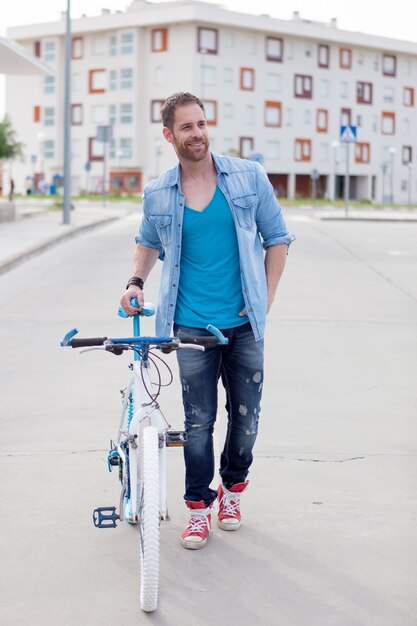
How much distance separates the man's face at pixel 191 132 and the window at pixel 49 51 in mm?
87691

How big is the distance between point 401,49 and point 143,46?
2287 cm

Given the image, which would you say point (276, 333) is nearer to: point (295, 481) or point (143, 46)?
point (295, 481)

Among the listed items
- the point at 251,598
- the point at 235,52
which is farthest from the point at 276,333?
the point at 235,52

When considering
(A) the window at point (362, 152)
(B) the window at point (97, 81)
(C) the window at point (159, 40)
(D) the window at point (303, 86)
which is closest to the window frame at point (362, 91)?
(A) the window at point (362, 152)

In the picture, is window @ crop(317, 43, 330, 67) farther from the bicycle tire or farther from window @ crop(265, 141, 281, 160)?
the bicycle tire

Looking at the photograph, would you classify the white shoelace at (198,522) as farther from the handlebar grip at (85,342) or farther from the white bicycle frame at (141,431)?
the handlebar grip at (85,342)

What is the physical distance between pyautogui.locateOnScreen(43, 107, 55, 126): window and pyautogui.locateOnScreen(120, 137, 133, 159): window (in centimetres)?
810

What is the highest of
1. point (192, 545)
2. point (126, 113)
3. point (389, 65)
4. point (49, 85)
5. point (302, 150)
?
point (389, 65)

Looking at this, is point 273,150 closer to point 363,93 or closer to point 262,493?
point 363,93

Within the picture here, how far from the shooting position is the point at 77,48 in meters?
88.6

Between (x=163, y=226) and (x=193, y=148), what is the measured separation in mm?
345

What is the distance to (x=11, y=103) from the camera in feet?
310

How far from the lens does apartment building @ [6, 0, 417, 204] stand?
83.0 metres

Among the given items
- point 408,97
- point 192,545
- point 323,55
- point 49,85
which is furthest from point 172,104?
point 408,97
